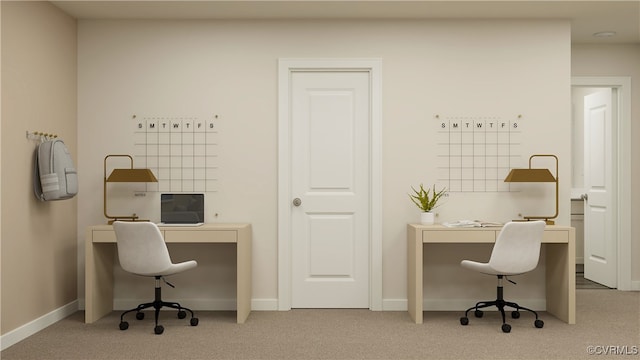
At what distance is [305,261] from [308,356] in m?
1.38

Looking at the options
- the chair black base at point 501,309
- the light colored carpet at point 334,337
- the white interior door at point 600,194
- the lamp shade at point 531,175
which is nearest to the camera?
the light colored carpet at point 334,337

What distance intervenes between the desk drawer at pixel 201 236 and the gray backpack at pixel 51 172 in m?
0.81

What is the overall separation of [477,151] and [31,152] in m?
3.46

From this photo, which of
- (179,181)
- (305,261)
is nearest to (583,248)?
(305,261)

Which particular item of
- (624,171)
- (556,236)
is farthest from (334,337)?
(624,171)

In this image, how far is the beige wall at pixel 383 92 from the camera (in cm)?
480

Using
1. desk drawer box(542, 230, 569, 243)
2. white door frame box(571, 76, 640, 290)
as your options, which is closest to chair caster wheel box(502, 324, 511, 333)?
desk drawer box(542, 230, 569, 243)

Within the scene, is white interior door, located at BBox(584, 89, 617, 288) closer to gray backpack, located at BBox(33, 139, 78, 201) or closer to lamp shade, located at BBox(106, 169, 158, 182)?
lamp shade, located at BBox(106, 169, 158, 182)

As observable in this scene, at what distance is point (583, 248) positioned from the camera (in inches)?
275

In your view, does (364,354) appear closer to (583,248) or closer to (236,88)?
(236,88)

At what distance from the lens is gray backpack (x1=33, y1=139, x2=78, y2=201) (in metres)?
4.05

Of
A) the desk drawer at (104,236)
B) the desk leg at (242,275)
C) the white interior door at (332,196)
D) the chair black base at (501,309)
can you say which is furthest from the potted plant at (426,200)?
the desk drawer at (104,236)

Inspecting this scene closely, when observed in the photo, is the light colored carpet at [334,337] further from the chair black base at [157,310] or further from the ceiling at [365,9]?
the ceiling at [365,9]

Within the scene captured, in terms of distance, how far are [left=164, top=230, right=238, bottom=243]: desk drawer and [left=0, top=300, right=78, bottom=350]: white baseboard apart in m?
1.05
